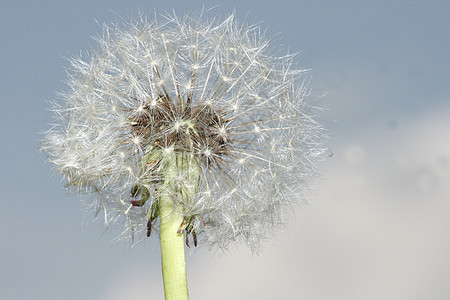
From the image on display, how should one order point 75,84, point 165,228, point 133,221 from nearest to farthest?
point 165,228
point 133,221
point 75,84

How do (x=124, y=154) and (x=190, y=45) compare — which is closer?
(x=124, y=154)

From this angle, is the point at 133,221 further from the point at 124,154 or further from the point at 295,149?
the point at 295,149

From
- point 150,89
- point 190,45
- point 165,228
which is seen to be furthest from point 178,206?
point 190,45

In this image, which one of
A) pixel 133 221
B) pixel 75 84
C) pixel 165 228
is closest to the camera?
pixel 165 228

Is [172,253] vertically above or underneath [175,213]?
underneath

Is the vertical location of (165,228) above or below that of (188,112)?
below

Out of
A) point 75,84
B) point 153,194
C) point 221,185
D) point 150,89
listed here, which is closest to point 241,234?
point 221,185

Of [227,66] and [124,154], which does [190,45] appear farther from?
[124,154]

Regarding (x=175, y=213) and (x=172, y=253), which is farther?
(x=175, y=213)

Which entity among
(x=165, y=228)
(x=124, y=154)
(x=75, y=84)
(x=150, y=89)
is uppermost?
(x=75, y=84)
